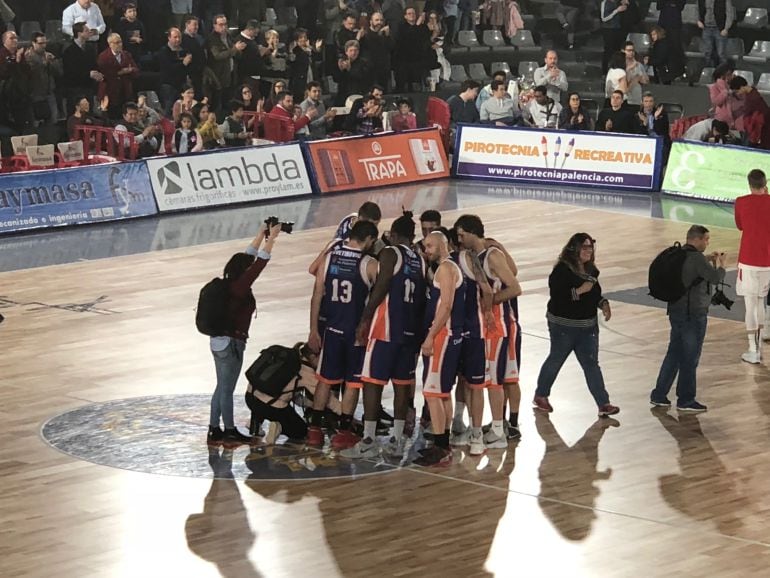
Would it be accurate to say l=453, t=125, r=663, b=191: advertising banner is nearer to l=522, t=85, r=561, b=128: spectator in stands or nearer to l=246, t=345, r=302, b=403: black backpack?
l=522, t=85, r=561, b=128: spectator in stands

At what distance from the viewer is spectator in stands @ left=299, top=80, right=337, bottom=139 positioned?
31266 millimetres

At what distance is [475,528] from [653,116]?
19027mm

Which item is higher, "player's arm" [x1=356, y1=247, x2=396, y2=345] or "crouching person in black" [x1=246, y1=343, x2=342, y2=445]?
"player's arm" [x1=356, y1=247, x2=396, y2=345]

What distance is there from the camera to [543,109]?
3194 centimetres

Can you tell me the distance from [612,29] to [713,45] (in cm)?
218

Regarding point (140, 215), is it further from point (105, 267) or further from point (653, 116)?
point (653, 116)

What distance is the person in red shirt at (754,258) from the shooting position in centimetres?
1786

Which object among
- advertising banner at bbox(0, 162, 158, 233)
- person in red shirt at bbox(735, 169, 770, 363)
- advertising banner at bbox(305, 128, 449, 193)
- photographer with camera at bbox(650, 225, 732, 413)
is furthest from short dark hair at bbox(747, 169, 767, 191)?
advertising banner at bbox(305, 128, 449, 193)

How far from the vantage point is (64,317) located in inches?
806

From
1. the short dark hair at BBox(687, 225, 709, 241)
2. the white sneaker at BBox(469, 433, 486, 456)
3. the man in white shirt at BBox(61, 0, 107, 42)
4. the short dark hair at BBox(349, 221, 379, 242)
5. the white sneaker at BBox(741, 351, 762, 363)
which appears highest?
the man in white shirt at BBox(61, 0, 107, 42)

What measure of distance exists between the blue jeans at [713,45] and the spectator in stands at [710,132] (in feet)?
18.9

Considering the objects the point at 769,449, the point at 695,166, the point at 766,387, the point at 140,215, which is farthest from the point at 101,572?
the point at 695,166

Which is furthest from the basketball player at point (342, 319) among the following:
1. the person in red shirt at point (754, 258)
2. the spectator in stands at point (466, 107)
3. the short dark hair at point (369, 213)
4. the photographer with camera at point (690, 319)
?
the spectator in stands at point (466, 107)

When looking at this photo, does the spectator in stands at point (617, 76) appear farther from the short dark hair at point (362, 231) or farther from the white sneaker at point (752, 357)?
the short dark hair at point (362, 231)
